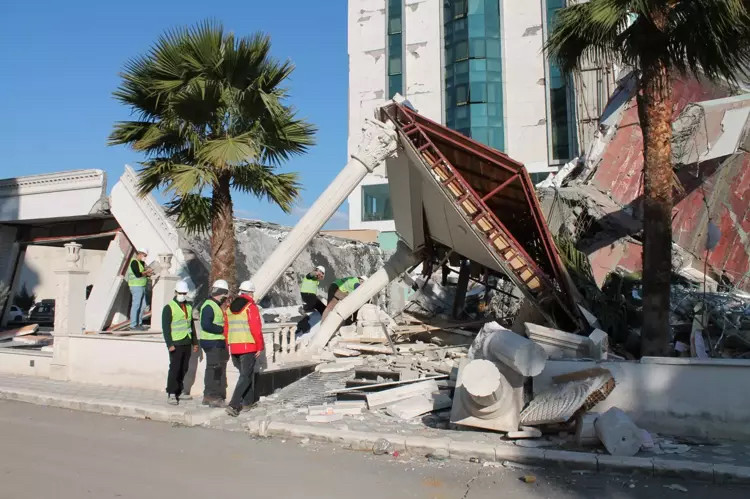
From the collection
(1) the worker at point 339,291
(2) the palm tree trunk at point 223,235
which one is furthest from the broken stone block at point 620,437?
(1) the worker at point 339,291

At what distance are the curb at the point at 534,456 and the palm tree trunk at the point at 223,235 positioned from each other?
12.5 ft

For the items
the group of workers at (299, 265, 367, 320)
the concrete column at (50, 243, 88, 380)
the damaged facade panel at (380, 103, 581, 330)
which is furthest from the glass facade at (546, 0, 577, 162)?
the concrete column at (50, 243, 88, 380)

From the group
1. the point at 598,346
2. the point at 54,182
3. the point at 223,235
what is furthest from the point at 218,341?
the point at 54,182

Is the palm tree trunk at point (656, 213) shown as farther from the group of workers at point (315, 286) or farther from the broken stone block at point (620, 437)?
the group of workers at point (315, 286)

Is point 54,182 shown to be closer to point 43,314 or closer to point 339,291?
point 339,291

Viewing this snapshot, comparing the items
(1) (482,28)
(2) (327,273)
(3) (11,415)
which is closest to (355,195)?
(1) (482,28)

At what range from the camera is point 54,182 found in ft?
56.2

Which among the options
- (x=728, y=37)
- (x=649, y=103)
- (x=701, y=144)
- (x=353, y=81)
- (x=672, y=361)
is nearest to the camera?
(x=672, y=361)

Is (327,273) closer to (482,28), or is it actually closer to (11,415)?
(11,415)

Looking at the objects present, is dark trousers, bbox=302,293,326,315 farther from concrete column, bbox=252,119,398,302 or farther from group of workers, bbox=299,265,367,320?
concrete column, bbox=252,119,398,302

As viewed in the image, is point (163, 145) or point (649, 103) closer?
point (649, 103)

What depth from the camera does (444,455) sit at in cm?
580

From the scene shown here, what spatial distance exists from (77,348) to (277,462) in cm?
618

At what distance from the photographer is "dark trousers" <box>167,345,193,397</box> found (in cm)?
823
